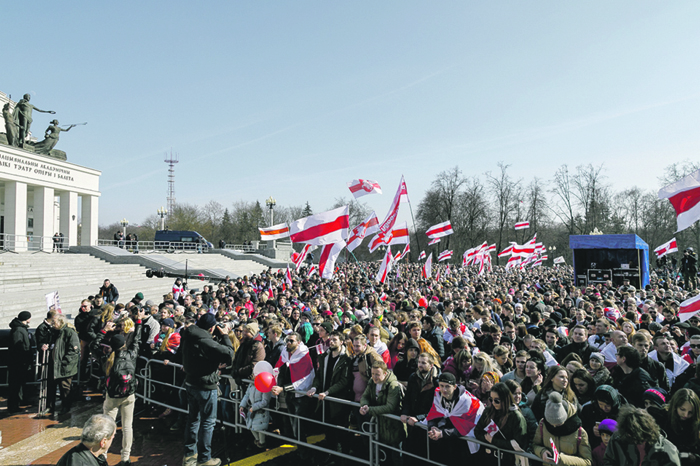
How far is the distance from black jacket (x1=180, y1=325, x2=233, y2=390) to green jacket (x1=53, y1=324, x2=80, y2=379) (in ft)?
11.6

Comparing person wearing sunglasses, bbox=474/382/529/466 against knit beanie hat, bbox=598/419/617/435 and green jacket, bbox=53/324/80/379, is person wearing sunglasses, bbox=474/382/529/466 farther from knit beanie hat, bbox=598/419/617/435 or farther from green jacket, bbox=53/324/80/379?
green jacket, bbox=53/324/80/379

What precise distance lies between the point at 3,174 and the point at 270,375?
32.4 m

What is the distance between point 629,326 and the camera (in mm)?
7230

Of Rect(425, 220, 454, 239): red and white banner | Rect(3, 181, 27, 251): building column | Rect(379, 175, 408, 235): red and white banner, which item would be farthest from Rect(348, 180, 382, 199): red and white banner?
Rect(3, 181, 27, 251): building column

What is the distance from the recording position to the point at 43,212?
31688mm

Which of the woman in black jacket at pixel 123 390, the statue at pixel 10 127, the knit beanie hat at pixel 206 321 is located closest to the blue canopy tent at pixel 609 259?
the knit beanie hat at pixel 206 321

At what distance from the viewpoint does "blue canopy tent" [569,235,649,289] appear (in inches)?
836

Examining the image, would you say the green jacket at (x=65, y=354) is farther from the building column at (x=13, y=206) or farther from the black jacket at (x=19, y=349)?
the building column at (x=13, y=206)

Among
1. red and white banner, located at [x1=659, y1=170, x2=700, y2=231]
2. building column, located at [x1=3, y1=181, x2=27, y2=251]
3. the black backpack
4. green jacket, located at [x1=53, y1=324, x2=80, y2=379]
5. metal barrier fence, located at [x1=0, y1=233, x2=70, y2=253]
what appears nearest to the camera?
the black backpack

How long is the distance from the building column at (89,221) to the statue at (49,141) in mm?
5082

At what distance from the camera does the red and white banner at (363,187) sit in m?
16.1

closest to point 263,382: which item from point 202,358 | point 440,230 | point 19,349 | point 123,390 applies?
point 202,358

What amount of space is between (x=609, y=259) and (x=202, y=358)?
22.0 metres

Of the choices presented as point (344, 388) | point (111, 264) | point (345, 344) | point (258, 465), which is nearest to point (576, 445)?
point (344, 388)
